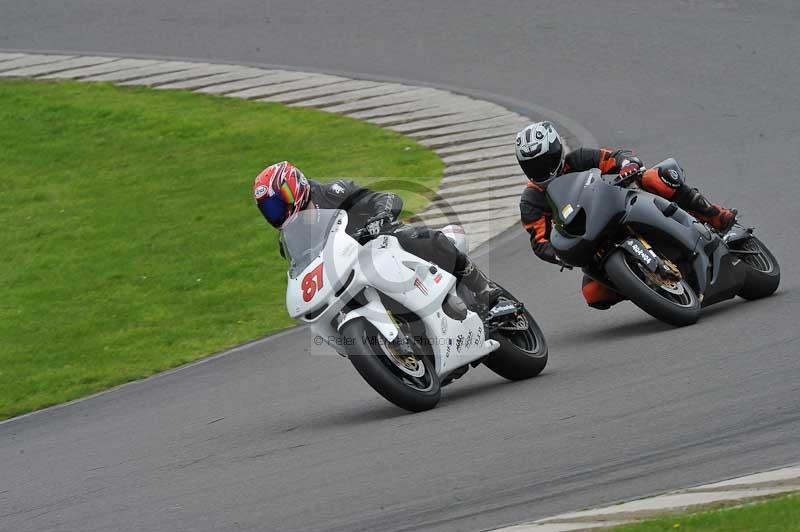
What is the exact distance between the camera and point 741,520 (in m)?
4.76

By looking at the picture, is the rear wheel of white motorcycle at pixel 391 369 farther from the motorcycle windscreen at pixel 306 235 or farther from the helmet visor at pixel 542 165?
the helmet visor at pixel 542 165

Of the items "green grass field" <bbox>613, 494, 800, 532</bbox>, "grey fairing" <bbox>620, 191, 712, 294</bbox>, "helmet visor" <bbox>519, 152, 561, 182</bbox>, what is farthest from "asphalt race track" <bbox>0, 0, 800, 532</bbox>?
"helmet visor" <bbox>519, 152, 561, 182</bbox>

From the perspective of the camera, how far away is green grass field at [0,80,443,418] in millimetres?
10930


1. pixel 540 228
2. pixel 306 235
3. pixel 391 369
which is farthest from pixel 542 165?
pixel 391 369

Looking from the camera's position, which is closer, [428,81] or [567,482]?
[567,482]

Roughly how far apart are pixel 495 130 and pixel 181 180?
146 inches

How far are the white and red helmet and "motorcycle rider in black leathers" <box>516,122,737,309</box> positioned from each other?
5.76 feet

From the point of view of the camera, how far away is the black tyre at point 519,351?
26.3 ft

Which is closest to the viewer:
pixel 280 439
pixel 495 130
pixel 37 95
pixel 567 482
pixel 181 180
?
pixel 567 482

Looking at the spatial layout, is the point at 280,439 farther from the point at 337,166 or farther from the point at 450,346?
the point at 337,166

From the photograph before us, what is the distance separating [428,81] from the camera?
16688mm

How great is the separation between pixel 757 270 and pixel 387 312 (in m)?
2.82

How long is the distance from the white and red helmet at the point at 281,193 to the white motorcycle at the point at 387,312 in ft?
0.32

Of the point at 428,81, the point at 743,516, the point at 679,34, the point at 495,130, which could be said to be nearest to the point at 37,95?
the point at 428,81
